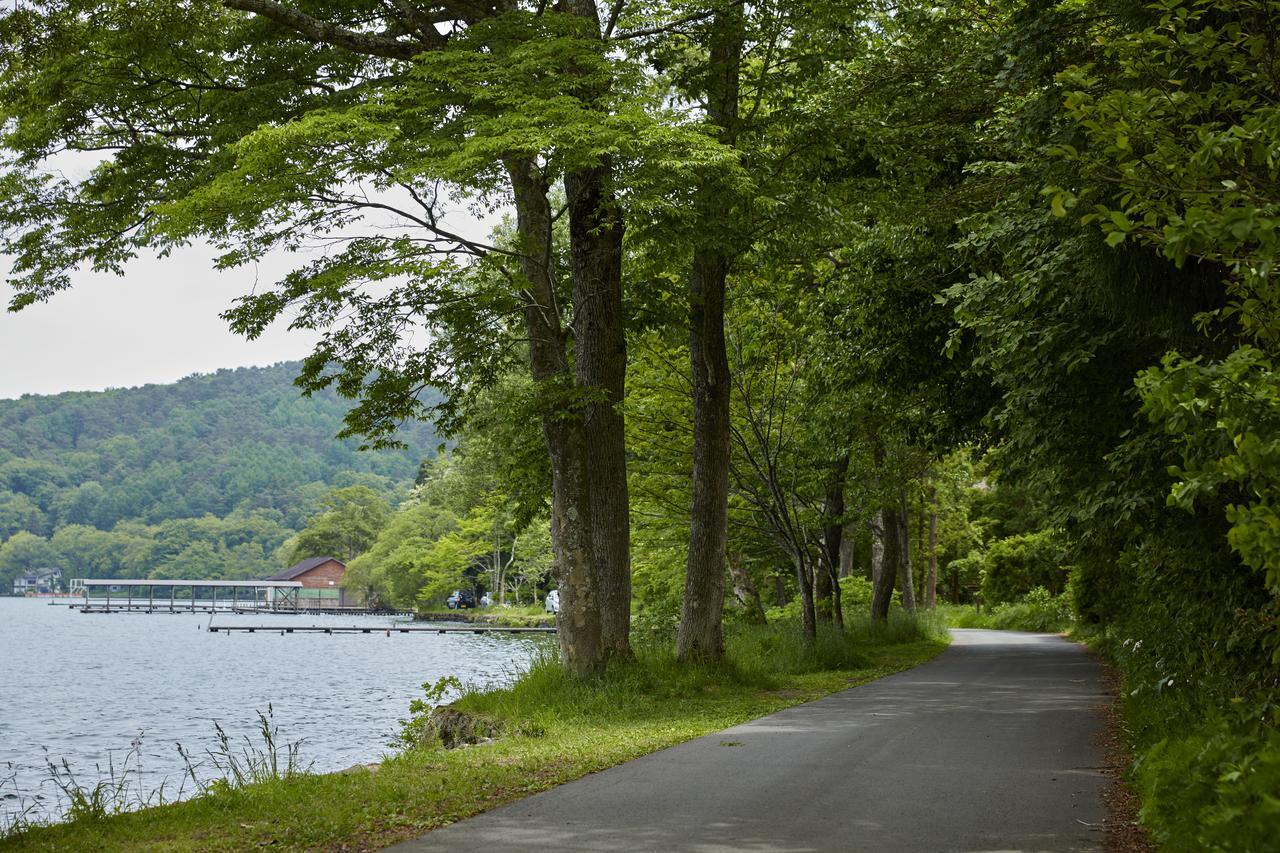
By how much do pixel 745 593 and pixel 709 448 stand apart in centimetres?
1370

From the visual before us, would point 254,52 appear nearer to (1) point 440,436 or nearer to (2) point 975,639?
(1) point 440,436

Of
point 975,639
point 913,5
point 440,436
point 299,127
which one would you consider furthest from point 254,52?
point 975,639

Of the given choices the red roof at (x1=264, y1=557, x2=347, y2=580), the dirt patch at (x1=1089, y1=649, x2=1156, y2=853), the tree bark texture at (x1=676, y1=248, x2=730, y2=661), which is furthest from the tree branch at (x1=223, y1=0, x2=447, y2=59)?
the red roof at (x1=264, y1=557, x2=347, y2=580)

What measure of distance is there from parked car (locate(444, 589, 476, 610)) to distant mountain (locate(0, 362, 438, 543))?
62833mm

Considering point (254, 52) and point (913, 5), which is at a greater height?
point (913, 5)

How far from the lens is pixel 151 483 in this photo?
165 m

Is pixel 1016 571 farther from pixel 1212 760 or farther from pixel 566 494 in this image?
pixel 1212 760

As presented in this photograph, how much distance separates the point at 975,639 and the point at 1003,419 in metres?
24.9

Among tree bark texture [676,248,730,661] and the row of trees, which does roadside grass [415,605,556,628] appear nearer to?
tree bark texture [676,248,730,661]

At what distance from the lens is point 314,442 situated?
590ft

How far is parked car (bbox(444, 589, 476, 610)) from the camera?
9162 cm

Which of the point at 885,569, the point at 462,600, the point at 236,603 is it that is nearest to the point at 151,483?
the point at 236,603

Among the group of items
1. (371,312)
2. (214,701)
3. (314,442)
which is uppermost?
(314,442)

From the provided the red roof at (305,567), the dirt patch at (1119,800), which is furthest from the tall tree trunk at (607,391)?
the red roof at (305,567)
